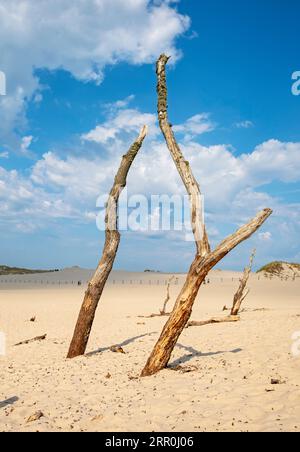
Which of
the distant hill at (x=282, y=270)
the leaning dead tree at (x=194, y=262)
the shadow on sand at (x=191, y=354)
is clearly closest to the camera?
the leaning dead tree at (x=194, y=262)

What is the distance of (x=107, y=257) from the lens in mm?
12156

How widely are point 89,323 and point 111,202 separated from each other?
3.76m

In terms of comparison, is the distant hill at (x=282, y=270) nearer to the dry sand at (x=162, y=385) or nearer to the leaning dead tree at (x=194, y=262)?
the dry sand at (x=162, y=385)

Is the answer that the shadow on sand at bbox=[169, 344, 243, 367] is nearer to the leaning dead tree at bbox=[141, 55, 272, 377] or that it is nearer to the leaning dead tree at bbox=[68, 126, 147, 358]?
the leaning dead tree at bbox=[141, 55, 272, 377]

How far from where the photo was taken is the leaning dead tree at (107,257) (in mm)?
12109

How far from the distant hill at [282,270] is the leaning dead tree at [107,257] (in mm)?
47844

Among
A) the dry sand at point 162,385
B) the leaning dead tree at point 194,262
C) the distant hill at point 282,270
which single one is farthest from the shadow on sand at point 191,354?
the distant hill at point 282,270

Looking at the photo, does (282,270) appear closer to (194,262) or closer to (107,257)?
(107,257)

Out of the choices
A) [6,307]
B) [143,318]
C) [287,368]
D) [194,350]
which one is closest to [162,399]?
[287,368]

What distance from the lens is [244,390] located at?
24.1ft

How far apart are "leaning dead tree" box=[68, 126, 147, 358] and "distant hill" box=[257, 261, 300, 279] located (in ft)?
157

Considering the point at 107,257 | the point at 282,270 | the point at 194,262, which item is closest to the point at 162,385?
the point at 194,262

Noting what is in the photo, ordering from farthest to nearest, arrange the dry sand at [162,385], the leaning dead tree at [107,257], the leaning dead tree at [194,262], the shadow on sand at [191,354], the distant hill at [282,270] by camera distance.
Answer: the distant hill at [282,270] → the leaning dead tree at [107,257] → the shadow on sand at [191,354] → the leaning dead tree at [194,262] → the dry sand at [162,385]

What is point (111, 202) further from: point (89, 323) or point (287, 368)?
point (287, 368)
